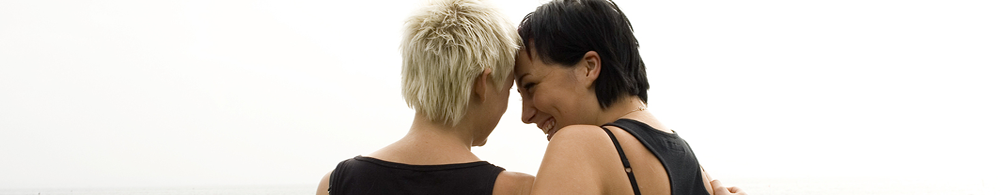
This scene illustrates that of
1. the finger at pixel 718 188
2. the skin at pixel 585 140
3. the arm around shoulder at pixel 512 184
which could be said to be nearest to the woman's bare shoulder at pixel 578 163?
the skin at pixel 585 140

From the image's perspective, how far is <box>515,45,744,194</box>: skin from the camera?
6.53 ft

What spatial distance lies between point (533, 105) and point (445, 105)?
66 cm

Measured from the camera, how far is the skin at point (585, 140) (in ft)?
6.53

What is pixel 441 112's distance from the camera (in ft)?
7.73

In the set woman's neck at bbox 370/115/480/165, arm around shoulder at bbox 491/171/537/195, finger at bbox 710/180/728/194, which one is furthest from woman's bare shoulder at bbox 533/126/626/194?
finger at bbox 710/180/728/194

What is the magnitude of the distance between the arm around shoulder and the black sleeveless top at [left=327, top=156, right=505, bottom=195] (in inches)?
0.8

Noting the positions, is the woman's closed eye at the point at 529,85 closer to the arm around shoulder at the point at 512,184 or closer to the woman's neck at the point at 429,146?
the woman's neck at the point at 429,146

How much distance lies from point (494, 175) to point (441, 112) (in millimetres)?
317

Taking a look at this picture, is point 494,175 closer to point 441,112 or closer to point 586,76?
point 441,112

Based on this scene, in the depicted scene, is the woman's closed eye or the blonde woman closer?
the blonde woman

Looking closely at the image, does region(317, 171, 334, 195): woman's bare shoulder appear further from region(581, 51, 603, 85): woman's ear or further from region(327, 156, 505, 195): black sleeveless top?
region(581, 51, 603, 85): woman's ear

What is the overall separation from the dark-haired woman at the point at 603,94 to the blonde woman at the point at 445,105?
22 cm

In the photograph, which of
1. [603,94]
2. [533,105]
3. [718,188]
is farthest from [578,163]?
[533,105]

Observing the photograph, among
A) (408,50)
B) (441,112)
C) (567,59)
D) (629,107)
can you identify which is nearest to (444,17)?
(408,50)
